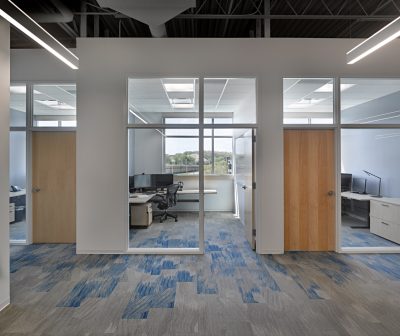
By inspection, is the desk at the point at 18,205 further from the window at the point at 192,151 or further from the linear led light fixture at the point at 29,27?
the window at the point at 192,151

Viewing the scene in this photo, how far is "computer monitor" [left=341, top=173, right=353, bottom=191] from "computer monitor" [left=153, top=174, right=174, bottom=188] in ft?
12.4

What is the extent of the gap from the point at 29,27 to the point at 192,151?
4735 mm

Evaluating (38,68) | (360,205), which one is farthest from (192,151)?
(360,205)

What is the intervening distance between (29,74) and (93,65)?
1336 millimetres

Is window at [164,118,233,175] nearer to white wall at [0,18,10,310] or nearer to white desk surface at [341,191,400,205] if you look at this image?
white desk surface at [341,191,400,205]

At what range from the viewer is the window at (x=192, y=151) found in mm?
6918

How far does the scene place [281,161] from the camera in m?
3.95

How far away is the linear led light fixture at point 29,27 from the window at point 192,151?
364cm

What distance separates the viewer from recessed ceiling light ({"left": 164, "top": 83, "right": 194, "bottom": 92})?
453cm

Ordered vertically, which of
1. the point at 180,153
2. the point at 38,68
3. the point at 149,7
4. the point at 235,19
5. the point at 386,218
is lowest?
the point at 386,218

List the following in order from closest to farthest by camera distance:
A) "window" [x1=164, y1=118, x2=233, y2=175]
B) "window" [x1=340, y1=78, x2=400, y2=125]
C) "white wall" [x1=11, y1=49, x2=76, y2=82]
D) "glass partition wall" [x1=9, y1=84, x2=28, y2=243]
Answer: "window" [x1=340, y1=78, x2=400, y2=125] < "white wall" [x1=11, y1=49, x2=76, y2=82] < "glass partition wall" [x1=9, y1=84, x2=28, y2=243] < "window" [x1=164, y1=118, x2=233, y2=175]

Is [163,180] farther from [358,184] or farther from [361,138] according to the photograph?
[361,138]

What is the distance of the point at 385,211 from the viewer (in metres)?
4.45

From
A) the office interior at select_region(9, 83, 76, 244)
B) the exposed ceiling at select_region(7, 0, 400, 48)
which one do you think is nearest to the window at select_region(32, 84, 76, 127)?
the office interior at select_region(9, 83, 76, 244)
